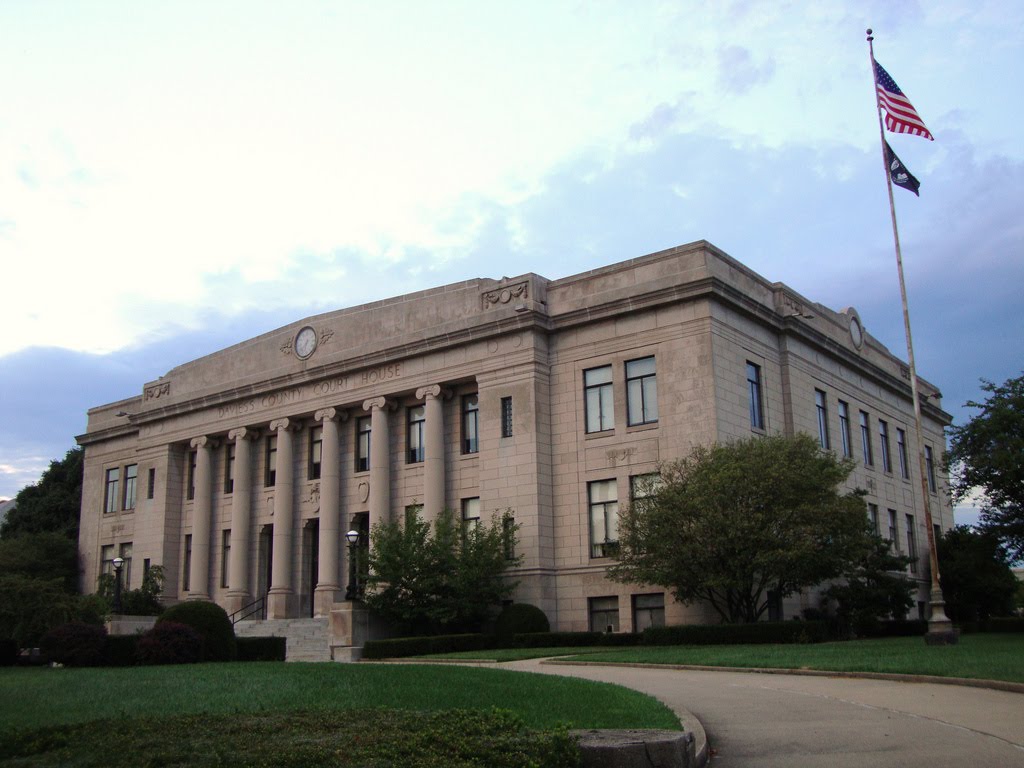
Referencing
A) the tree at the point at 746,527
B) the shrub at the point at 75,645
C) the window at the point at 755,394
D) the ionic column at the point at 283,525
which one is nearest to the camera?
the shrub at the point at 75,645

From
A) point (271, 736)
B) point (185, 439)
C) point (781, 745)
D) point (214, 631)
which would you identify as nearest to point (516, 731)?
point (271, 736)

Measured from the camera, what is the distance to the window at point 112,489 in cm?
5791

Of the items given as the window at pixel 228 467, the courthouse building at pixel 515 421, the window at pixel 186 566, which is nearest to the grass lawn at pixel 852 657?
the courthouse building at pixel 515 421

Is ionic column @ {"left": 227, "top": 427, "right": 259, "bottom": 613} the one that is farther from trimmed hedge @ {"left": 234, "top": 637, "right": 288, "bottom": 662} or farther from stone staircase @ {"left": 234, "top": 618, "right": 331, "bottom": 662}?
trimmed hedge @ {"left": 234, "top": 637, "right": 288, "bottom": 662}

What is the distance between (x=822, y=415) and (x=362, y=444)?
1973cm

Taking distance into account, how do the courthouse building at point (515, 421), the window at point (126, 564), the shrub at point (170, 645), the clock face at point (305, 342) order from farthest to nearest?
the window at point (126, 564) → the clock face at point (305, 342) → the courthouse building at point (515, 421) → the shrub at point (170, 645)

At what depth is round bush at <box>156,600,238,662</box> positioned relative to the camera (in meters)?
28.6

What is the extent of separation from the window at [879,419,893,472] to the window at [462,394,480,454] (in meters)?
19.7

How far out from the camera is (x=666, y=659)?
2394 centimetres

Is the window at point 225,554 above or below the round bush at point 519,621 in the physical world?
above

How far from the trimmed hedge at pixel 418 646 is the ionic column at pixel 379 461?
9241 mm

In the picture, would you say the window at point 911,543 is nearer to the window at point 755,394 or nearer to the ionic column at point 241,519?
the window at point 755,394

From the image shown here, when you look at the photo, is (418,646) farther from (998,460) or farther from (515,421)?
(998,460)

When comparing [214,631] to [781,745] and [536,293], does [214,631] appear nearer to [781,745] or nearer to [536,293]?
[536,293]
